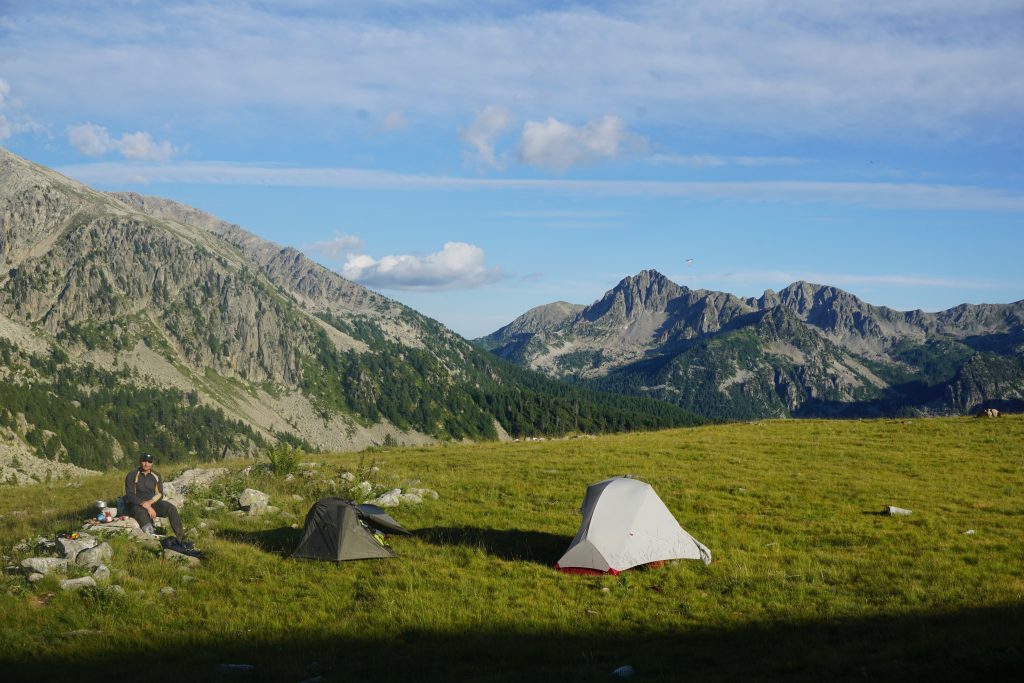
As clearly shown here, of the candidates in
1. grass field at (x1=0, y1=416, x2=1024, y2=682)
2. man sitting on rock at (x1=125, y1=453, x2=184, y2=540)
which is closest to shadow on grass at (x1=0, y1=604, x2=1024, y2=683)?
grass field at (x1=0, y1=416, x2=1024, y2=682)

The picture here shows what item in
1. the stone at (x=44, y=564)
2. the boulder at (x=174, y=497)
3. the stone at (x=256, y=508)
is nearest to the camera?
the stone at (x=44, y=564)

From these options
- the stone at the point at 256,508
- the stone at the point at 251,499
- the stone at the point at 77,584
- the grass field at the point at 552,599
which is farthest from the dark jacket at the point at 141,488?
the stone at the point at 77,584

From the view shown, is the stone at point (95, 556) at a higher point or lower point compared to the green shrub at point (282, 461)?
lower

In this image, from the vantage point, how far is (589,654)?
520 inches

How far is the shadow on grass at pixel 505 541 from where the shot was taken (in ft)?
66.5

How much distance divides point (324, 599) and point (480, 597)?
13.4 ft

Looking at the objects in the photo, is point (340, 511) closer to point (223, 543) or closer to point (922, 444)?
point (223, 543)

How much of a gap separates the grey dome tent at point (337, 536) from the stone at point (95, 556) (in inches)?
202

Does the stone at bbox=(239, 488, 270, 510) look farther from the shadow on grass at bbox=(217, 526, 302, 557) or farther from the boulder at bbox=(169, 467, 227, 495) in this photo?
the boulder at bbox=(169, 467, 227, 495)

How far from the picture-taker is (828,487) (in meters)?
28.9

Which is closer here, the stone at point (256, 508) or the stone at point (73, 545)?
the stone at point (73, 545)

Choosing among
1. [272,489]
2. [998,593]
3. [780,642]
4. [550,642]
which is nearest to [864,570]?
[998,593]

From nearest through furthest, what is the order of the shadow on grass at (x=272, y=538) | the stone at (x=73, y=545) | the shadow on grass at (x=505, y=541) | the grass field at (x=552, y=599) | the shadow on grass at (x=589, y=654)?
the shadow on grass at (x=589, y=654) < the grass field at (x=552, y=599) < the stone at (x=73, y=545) < the shadow on grass at (x=505, y=541) < the shadow on grass at (x=272, y=538)

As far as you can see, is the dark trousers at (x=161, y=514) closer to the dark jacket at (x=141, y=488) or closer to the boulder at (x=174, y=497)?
the dark jacket at (x=141, y=488)
